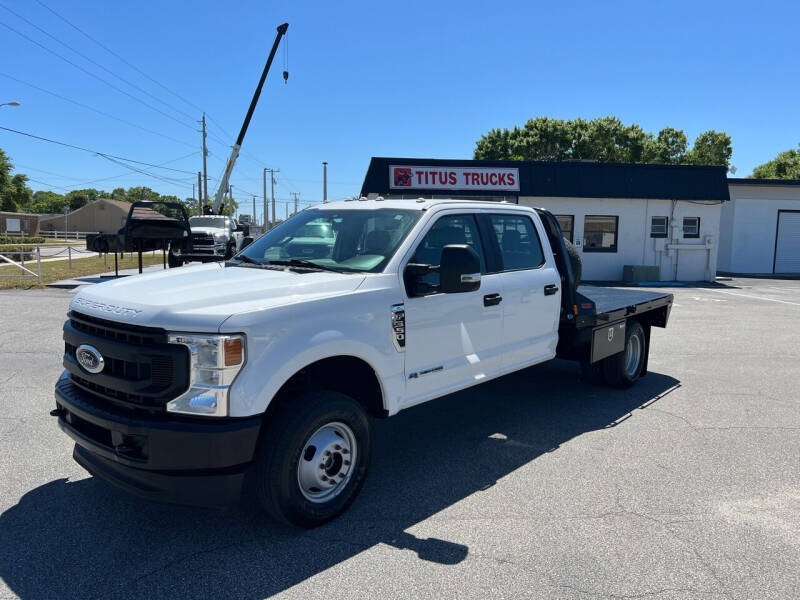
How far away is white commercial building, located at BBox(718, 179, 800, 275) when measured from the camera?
27250 mm

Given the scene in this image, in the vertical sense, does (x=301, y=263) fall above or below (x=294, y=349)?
above

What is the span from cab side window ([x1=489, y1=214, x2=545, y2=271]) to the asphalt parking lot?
148 centimetres

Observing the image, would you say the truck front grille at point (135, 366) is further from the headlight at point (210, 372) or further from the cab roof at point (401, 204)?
the cab roof at point (401, 204)

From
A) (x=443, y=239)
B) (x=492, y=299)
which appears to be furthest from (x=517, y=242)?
(x=443, y=239)

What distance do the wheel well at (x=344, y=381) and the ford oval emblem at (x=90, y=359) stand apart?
1005mm

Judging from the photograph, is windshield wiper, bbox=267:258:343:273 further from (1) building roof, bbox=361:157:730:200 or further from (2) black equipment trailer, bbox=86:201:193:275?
(1) building roof, bbox=361:157:730:200

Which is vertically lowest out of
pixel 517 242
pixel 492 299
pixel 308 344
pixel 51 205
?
pixel 308 344

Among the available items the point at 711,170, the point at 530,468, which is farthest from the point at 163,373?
the point at 711,170

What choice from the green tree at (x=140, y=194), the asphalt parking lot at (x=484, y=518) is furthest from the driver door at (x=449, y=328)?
the green tree at (x=140, y=194)

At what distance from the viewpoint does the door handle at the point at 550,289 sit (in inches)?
214

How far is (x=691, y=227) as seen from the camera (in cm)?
2419

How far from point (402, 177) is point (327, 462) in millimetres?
18753

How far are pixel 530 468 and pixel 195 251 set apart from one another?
22.0 m

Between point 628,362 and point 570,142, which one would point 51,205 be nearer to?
point 570,142
